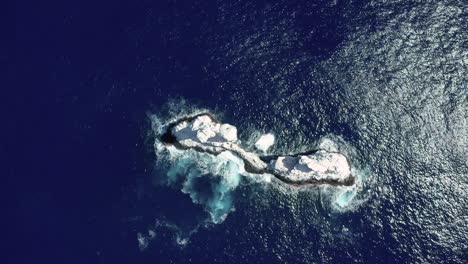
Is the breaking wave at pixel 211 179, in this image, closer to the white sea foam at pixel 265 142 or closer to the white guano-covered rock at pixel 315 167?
the white sea foam at pixel 265 142

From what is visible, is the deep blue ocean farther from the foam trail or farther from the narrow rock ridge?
the narrow rock ridge

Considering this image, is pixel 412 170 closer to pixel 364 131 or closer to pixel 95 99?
pixel 364 131

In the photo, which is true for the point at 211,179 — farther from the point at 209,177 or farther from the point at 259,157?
the point at 259,157

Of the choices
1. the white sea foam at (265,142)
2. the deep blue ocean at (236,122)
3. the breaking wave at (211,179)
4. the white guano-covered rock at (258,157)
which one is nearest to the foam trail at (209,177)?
the breaking wave at (211,179)

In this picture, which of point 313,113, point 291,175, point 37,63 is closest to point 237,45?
point 313,113

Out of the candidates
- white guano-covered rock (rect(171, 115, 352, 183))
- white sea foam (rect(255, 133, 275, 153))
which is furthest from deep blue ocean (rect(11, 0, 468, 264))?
white guano-covered rock (rect(171, 115, 352, 183))
